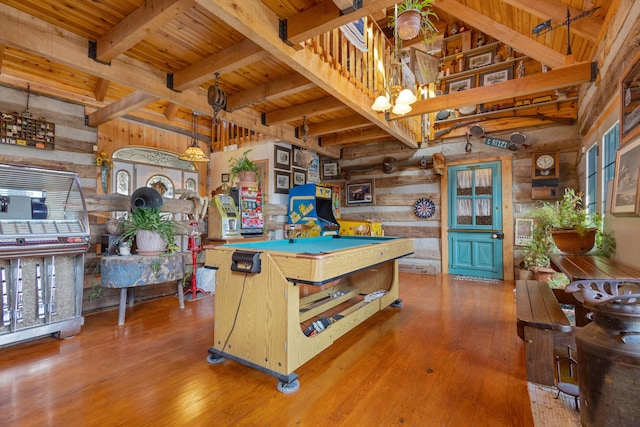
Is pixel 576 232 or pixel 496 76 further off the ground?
pixel 496 76

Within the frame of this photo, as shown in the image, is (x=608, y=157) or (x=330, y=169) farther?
(x=330, y=169)

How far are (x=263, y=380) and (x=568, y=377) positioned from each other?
2.24 meters

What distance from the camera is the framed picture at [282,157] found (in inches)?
255

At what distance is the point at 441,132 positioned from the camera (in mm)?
6117

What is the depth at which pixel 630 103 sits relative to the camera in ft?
7.16

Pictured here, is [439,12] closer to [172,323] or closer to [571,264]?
[571,264]

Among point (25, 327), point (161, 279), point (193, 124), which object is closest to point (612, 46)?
point (161, 279)

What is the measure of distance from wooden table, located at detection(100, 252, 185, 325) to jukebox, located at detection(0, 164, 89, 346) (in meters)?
0.24

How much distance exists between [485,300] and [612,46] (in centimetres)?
313

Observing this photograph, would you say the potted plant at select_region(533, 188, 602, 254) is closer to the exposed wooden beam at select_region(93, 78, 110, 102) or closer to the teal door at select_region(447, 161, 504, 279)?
the teal door at select_region(447, 161, 504, 279)

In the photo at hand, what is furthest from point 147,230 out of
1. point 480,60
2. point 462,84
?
point 480,60

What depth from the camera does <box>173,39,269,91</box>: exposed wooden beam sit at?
2.97 metres

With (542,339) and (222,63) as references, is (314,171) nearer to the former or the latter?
(222,63)

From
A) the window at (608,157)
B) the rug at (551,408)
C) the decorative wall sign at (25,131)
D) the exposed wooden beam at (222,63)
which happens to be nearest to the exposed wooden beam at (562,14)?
the window at (608,157)
